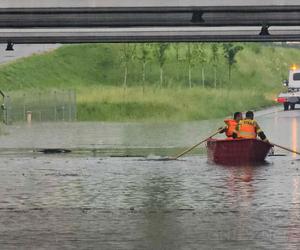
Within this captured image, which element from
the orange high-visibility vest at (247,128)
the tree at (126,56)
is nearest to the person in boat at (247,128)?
the orange high-visibility vest at (247,128)

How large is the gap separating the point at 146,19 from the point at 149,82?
108m

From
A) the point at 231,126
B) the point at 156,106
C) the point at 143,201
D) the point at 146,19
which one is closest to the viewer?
the point at 143,201

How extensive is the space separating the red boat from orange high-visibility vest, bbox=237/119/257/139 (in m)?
0.35

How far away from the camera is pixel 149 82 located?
14225 cm

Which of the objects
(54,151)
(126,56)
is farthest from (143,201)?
(126,56)

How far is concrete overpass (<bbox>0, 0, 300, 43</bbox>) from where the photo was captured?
98.4 feet

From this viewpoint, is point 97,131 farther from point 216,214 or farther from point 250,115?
point 216,214

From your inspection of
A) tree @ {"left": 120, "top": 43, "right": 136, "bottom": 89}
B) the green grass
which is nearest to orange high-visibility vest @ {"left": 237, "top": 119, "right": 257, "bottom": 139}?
the green grass

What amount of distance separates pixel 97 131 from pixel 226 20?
25507 mm

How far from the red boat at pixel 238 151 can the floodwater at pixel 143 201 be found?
1.83 ft

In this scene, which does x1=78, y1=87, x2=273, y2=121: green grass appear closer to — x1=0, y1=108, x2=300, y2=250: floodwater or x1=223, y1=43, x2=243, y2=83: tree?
x1=223, y1=43, x2=243, y2=83: tree

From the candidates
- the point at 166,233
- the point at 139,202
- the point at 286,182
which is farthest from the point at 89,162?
the point at 166,233

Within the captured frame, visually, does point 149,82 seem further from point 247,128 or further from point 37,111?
point 247,128

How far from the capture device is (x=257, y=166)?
32.8 m
